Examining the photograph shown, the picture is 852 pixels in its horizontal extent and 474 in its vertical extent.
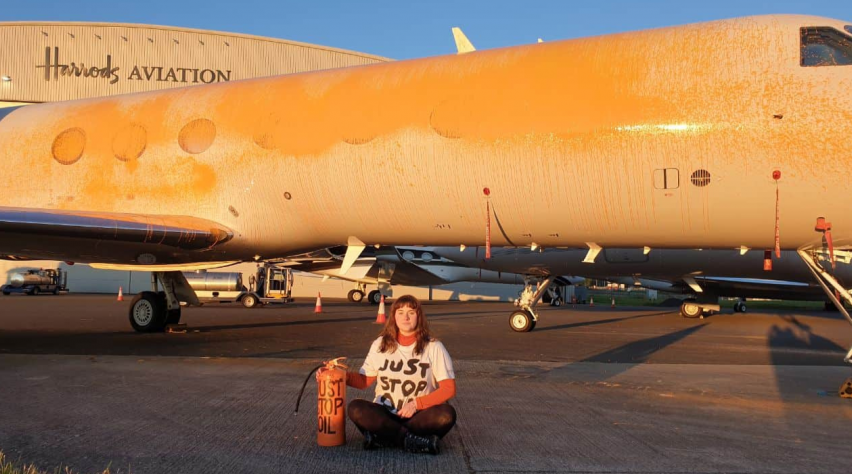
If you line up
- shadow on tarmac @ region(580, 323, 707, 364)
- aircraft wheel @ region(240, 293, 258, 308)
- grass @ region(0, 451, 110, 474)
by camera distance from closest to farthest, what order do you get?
grass @ region(0, 451, 110, 474) < shadow on tarmac @ region(580, 323, 707, 364) < aircraft wheel @ region(240, 293, 258, 308)

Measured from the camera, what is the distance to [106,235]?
11328mm

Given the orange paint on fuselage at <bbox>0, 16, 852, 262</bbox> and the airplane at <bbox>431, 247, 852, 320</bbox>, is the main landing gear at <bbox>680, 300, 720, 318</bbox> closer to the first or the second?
the airplane at <bbox>431, 247, 852, 320</bbox>

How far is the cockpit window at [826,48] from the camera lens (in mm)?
8500

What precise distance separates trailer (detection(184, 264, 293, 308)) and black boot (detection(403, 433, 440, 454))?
89.7ft

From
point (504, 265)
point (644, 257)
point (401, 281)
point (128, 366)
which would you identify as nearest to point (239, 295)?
point (401, 281)

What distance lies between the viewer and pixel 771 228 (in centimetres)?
893

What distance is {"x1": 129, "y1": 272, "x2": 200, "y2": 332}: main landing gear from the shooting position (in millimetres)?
15367

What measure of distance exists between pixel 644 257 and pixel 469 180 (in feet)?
46.6

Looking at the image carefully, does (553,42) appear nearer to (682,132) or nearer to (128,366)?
(682,132)

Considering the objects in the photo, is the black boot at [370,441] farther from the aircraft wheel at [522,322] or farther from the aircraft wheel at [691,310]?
the aircraft wheel at [691,310]

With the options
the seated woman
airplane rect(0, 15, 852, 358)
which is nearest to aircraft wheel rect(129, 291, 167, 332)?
airplane rect(0, 15, 852, 358)

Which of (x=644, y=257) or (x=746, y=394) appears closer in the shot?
(x=746, y=394)

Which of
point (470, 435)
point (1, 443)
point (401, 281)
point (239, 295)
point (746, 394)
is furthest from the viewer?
point (401, 281)

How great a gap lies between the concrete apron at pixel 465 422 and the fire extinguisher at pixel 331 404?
116mm
